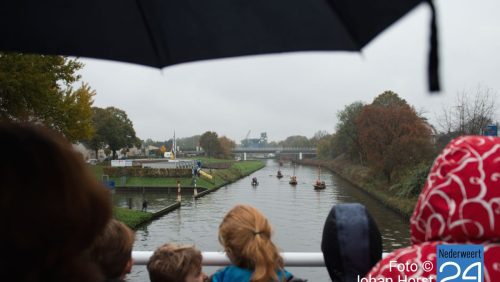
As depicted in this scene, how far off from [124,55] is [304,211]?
2605 cm

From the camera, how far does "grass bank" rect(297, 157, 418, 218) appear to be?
23.6 metres

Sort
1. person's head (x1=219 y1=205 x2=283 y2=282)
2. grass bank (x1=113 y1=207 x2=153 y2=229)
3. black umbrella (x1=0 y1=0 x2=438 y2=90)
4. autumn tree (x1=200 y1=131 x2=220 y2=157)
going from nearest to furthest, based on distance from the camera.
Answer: black umbrella (x1=0 y1=0 x2=438 y2=90) → person's head (x1=219 y1=205 x2=283 y2=282) → grass bank (x1=113 y1=207 x2=153 y2=229) → autumn tree (x1=200 y1=131 x2=220 y2=157)

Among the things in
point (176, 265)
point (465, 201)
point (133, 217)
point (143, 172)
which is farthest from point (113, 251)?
point (143, 172)

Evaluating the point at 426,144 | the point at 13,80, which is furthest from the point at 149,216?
the point at 426,144

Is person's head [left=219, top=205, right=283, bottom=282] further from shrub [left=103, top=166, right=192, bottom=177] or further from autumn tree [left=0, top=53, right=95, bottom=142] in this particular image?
shrub [left=103, top=166, right=192, bottom=177]

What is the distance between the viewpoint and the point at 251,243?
1.50m

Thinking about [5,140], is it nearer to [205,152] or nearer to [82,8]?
[82,8]

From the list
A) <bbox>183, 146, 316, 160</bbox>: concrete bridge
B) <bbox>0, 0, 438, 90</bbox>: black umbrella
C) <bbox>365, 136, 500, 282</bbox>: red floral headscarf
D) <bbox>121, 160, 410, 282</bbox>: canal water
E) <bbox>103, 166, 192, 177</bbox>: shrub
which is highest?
<bbox>183, 146, 316, 160</bbox>: concrete bridge

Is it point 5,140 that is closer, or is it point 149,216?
point 5,140

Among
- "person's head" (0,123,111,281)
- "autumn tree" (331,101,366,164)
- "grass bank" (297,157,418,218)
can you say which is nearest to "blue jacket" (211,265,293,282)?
"person's head" (0,123,111,281)

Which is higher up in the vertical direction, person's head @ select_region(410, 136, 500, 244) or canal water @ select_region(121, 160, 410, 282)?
person's head @ select_region(410, 136, 500, 244)

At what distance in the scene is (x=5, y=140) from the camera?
709 mm

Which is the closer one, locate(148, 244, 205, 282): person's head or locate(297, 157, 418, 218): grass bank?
locate(148, 244, 205, 282): person's head

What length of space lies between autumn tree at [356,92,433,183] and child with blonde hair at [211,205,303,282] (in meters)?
28.6
